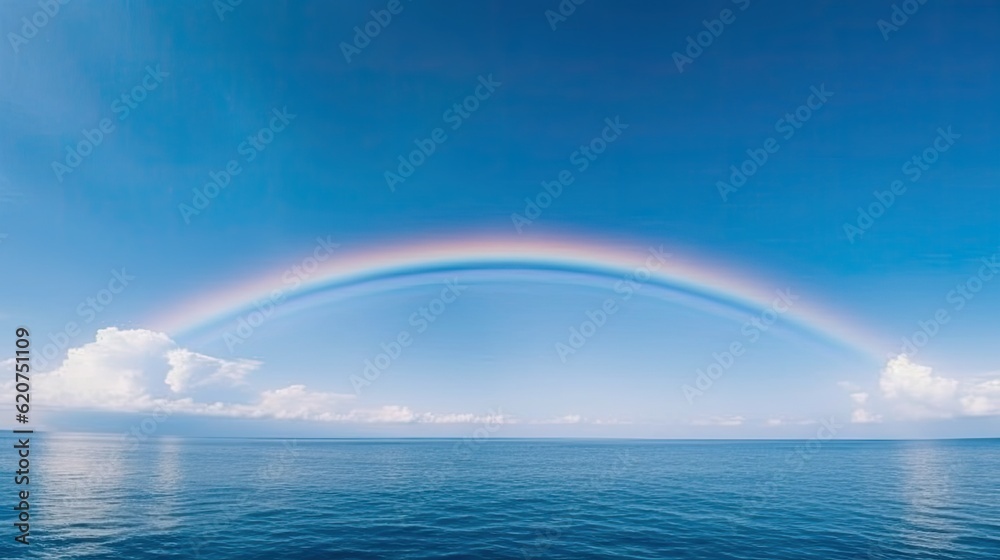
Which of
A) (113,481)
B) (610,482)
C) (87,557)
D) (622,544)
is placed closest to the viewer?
(87,557)

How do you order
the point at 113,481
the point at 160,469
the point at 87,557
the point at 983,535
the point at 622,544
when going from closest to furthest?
1. the point at 87,557
2. the point at 622,544
3. the point at 983,535
4. the point at 113,481
5. the point at 160,469

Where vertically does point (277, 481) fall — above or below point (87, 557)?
below

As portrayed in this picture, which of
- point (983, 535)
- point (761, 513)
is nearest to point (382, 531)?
point (761, 513)

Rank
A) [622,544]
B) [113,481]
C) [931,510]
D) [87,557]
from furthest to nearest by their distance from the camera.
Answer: [113,481]
[931,510]
[622,544]
[87,557]

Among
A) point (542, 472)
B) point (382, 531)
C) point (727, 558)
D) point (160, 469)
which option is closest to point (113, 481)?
point (160, 469)

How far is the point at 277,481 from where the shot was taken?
70.2 m

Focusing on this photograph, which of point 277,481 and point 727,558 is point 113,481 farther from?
point 727,558

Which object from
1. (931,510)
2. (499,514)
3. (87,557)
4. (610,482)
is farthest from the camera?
(610,482)

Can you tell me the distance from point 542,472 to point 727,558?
198ft

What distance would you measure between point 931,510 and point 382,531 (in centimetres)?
5321

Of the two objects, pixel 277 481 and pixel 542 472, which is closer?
pixel 277 481

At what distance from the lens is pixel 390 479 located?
76.8 m

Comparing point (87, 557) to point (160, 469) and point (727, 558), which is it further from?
point (160, 469)

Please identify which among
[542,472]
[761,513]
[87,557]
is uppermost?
[87,557]
